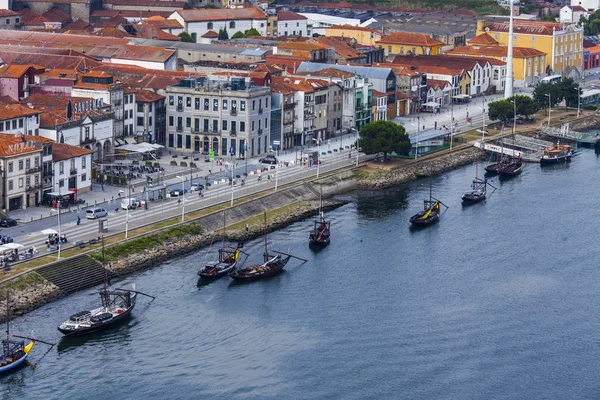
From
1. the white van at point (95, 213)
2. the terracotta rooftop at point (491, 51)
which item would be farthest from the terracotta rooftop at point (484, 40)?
the white van at point (95, 213)

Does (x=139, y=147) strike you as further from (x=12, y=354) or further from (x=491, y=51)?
(x=491, y=51)

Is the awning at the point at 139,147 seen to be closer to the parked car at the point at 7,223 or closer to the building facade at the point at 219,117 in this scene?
the building facade at the point at 219,117

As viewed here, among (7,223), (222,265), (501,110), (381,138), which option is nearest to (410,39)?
(501,110)

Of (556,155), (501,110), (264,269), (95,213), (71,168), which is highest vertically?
(501,110)

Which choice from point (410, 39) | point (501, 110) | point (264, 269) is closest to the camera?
point (264, 269)

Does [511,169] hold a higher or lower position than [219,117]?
lower

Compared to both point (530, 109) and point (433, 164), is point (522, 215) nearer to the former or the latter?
point (433, 164)
